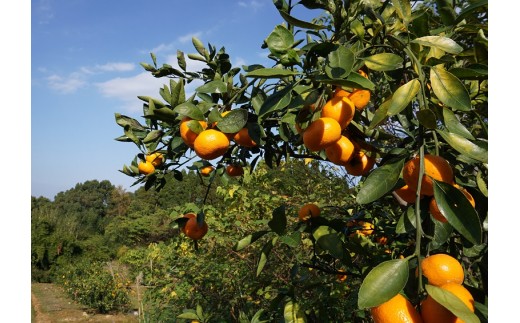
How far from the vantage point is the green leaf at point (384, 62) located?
56cm

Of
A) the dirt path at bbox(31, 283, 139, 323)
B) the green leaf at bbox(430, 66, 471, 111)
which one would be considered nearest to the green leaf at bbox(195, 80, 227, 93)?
the green leaf at bbox(430, 66, 471, 111)

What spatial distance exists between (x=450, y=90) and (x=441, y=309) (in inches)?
10.6

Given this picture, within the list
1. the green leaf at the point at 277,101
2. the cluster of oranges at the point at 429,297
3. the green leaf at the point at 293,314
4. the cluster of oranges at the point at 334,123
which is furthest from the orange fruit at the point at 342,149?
the green leaf at the point at 293,314

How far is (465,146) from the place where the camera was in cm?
48

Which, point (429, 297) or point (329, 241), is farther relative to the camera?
point (329, 241)

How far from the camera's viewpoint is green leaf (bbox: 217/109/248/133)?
0.68m

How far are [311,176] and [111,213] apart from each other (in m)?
18.4

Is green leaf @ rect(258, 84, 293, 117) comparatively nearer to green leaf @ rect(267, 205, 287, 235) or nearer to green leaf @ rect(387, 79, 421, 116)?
green leaf @ rect(387, 79, 421, 116)

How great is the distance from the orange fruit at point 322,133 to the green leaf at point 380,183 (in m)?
0.11

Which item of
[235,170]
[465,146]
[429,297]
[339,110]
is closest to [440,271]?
[429,297]

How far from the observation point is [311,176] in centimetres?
266

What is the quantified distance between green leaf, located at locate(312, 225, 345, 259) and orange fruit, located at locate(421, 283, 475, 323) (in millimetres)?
363

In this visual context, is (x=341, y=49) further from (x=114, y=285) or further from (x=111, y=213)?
(x=111, y=213)

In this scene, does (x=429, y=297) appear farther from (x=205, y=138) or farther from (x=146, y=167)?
(x=146, y=167)
